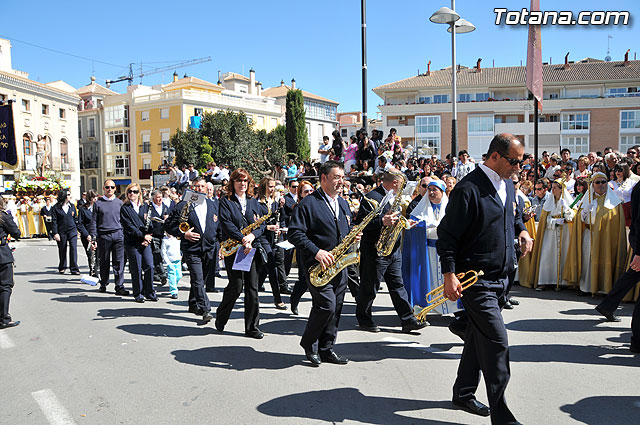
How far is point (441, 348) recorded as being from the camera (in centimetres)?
583

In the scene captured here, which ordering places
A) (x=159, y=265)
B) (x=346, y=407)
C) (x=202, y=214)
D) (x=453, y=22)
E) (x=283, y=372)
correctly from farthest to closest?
(x=453, y=22) < (x=159, y=265) < (x=202, y=214) < (x=283, y=372) < (x=346, y=407)

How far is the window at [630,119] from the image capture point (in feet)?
181

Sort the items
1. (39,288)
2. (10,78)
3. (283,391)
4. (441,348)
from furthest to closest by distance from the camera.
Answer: (10,78) → (39,288) → (441,348) → (283,391)

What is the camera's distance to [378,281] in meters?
6.66

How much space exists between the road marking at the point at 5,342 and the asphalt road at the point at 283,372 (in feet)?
0.08

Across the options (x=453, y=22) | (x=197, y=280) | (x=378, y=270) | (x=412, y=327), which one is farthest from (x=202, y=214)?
(x=453, y=22)

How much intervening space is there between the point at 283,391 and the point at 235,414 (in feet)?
1.93

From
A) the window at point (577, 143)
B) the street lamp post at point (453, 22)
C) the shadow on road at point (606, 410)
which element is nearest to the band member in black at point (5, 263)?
the shadow on road at point (606, 410)

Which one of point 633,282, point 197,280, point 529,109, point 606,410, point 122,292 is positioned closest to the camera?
point 606,410

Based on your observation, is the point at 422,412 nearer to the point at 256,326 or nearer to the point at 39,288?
the point at 256,326

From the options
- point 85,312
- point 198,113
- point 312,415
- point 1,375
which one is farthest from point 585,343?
point 198,113

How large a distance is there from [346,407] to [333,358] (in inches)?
45.2

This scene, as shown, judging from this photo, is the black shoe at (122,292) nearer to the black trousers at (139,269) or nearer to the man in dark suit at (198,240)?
the black trousers at (139,269)

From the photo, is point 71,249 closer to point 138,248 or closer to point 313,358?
point 138,248
